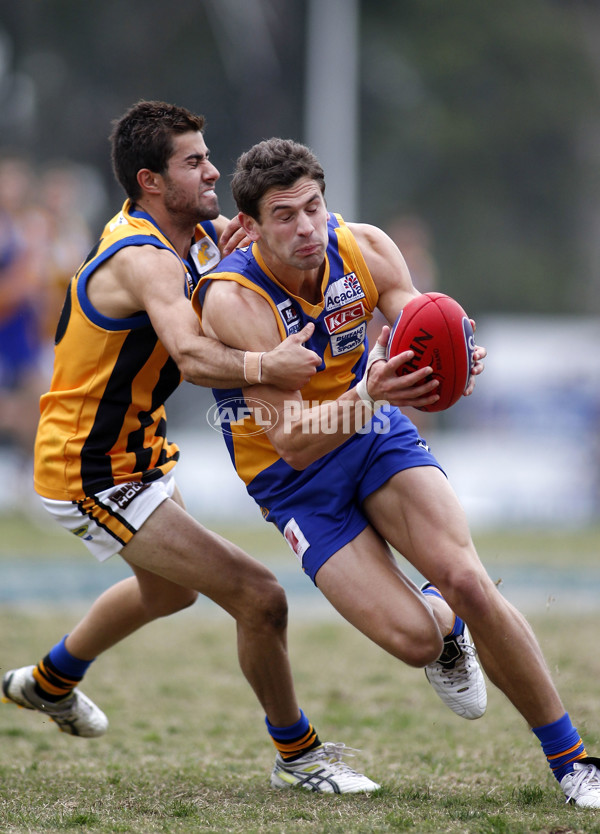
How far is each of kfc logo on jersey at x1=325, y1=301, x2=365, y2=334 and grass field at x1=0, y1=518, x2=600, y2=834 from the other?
1690 millimetres

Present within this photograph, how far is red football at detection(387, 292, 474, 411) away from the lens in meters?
3.63

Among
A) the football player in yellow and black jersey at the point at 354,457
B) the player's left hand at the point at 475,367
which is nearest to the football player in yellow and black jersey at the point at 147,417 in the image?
the football player in yellow and black jersey at the point at 354,457

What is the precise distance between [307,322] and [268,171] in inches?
21.9

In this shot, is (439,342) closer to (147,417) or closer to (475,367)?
(475,367)

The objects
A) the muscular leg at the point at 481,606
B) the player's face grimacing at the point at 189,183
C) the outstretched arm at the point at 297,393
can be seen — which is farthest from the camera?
the player's face grimacing at the point at 189,183

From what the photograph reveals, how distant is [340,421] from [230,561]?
733 mm

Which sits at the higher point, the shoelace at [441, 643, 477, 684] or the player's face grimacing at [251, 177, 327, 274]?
the player's face grimacing at [251, 177, 327, 274]

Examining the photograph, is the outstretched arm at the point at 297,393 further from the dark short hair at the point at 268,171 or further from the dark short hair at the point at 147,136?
the dark short hair at the point at 147,136

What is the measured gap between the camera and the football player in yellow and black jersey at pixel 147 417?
4027 mm

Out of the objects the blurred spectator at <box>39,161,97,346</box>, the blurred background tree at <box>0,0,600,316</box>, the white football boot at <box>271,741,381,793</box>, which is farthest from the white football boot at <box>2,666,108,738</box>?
the blurred background tree at <box>0,0,600,316</box>

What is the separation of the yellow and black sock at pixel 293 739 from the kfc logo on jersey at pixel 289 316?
1.46 metres

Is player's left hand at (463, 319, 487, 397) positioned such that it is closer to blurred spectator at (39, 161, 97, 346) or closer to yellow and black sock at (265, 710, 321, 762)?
yellow and black sock at (265, 710, 321, 762)

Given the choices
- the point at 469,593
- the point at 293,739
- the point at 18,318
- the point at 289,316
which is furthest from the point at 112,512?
the point at 18,318

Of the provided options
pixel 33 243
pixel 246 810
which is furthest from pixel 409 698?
pixel 33 243
